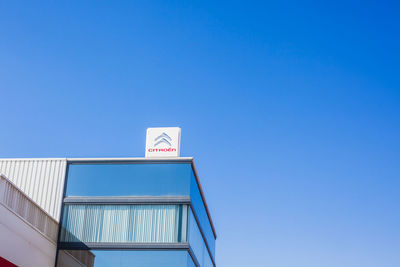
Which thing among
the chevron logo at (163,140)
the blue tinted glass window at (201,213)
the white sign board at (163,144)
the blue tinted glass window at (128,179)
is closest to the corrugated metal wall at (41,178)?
the blue tinted glass window at (128,179)

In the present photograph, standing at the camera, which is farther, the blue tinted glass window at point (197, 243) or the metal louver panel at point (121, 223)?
the blue tinted glass window at point (197, 243)

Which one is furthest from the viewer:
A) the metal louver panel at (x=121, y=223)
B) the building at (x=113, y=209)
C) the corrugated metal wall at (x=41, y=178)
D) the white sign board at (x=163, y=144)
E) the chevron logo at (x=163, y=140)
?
the chevron logo at (x=163, y=140)

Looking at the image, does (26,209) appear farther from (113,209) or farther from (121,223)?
(121,223)

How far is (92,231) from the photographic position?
28453 millimetres

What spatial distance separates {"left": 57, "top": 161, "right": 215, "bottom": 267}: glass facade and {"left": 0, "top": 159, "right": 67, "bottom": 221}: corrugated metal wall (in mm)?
457

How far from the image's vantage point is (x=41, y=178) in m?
29.6

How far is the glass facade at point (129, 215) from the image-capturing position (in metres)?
27.7

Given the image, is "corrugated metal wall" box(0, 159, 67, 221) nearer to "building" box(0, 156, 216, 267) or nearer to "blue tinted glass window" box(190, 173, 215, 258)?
"building" box(0, 156, 216, 267)

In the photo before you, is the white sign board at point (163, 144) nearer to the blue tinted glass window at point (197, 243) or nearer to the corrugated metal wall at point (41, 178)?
the blue tinted glass window at point (197, 243)

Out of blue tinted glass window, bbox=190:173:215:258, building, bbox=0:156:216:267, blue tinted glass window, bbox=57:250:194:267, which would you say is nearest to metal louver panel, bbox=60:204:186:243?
building, bbox=0:156:216:267

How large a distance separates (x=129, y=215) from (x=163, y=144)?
4317 mm

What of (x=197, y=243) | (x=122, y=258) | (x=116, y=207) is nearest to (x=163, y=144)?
(x=116, y=207)

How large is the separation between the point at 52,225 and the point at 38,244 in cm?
200

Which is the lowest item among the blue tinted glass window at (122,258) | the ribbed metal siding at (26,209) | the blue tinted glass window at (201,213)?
the blue tinted glass window at (122,258)
